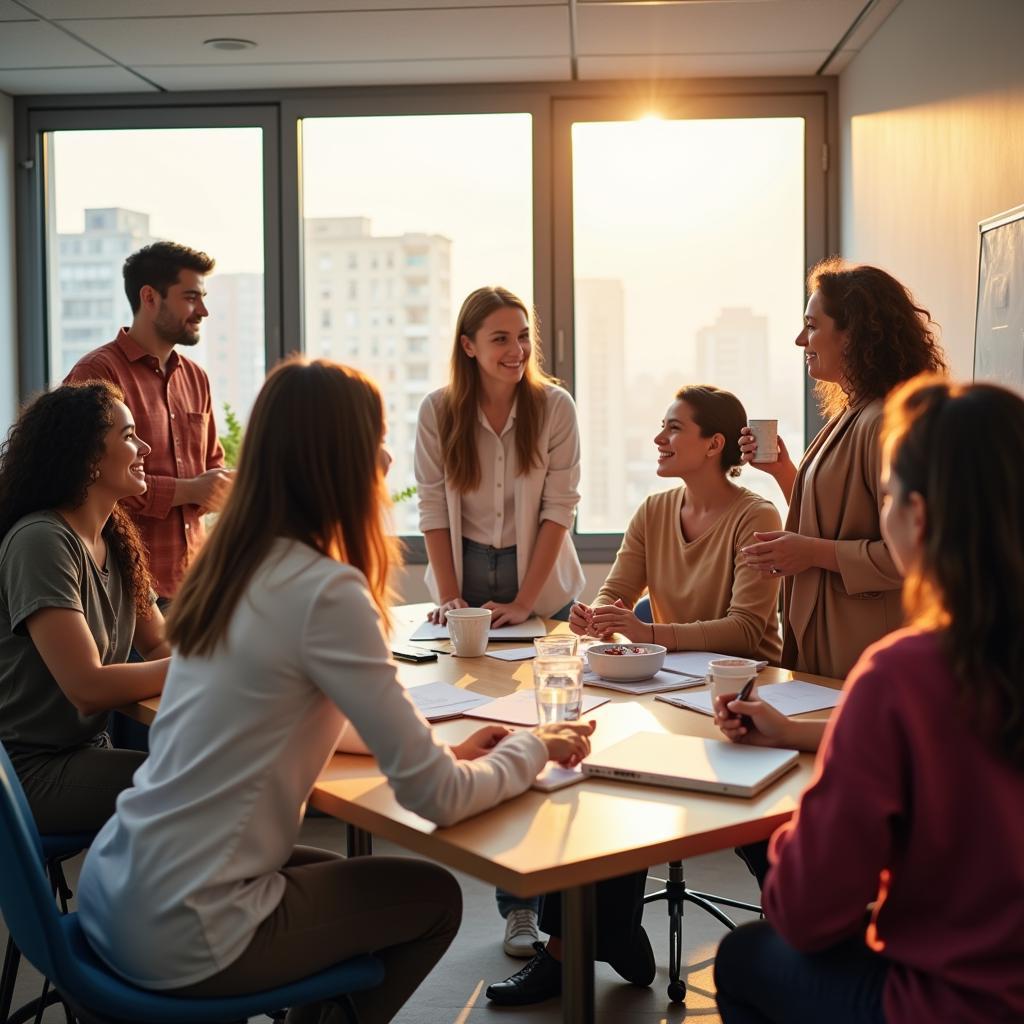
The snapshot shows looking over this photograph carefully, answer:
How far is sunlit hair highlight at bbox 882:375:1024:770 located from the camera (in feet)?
3.74

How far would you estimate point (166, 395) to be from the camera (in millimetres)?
3453

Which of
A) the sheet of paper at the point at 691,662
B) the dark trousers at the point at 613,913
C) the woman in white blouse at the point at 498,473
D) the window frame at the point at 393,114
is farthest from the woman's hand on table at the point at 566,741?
the window frame at the point at 393,114

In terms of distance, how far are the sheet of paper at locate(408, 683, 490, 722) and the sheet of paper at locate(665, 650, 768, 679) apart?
1.39ft

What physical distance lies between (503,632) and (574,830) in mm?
1274

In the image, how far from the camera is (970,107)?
298 cm

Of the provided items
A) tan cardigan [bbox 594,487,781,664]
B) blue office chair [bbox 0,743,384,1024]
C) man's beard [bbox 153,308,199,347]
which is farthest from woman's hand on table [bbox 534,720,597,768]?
man's beard [bbox 153,308,199,347]

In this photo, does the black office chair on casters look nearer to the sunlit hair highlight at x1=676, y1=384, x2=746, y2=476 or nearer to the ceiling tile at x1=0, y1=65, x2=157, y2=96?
the sunlit hair highlight at x1=676, y1=384, x2=746, y2=476

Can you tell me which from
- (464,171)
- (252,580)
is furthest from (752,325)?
(252,580)

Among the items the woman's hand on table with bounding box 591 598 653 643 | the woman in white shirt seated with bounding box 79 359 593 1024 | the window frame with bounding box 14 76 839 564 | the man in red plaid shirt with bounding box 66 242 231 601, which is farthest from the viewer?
the window frame with bounding box 14 76 839 564

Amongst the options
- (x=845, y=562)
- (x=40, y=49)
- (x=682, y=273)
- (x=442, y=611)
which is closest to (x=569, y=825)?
(x=845, y=562)

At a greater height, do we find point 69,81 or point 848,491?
point 69,81

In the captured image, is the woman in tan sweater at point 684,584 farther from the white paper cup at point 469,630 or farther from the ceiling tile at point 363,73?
the ceiling tile at point 363,73

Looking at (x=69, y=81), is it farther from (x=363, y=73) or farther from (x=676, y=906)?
(x=676, y=906)

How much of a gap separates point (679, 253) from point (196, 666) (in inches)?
139
